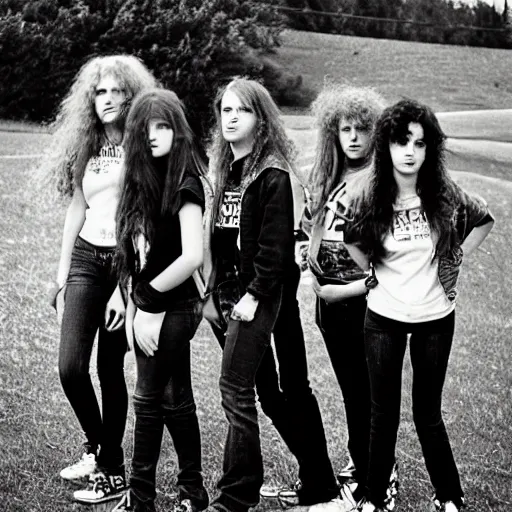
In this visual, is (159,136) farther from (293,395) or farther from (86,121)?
(293,395)

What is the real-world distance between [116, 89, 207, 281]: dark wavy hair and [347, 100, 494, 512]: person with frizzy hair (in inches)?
23.2

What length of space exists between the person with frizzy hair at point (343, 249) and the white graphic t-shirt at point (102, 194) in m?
0.67

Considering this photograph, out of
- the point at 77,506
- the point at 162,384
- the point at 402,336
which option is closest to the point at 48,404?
the point at 77,506

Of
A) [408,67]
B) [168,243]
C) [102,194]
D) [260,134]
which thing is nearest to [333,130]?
[260,134]

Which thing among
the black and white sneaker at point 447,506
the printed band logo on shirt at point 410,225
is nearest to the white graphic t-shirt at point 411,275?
the printed band logo on shirt at point 410,225

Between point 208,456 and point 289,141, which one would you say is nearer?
point 289,141

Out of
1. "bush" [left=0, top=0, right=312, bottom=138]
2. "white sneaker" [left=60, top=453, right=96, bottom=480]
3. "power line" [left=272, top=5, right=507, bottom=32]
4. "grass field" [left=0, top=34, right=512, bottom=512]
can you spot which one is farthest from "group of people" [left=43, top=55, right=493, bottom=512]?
"power line" [left=272, top=5, right=507, bottom=32]

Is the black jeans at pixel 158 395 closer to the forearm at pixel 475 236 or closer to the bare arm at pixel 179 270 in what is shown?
the bare arm at pixel 179 270

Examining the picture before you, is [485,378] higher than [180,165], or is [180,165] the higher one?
[180,165]

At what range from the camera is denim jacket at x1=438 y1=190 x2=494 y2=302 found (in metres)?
2.74

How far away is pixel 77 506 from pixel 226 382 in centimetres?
82

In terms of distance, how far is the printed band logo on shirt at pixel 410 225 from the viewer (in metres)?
2.72

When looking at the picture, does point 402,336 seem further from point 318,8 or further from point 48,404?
point 318,8

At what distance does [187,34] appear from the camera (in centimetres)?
409
